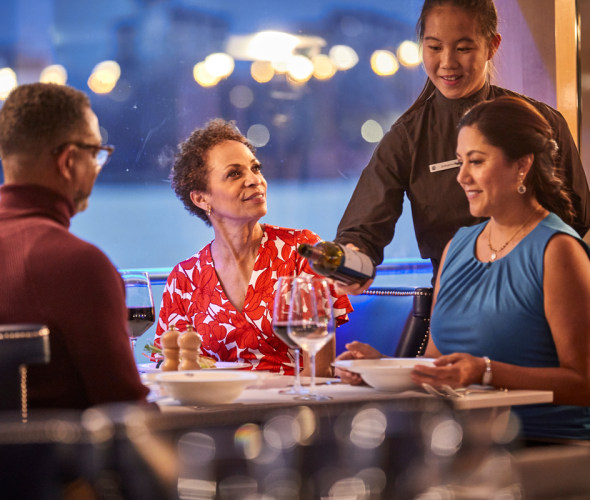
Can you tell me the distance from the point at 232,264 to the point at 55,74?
223cm

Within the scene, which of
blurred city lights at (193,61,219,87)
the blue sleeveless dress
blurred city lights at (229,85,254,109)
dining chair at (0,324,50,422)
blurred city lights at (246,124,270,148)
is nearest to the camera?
dining chair at (0,324,50,422)

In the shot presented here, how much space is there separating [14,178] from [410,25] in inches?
163

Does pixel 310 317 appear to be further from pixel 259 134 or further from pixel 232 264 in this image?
pixel 259 134

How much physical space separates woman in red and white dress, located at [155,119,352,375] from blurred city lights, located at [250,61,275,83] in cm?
193

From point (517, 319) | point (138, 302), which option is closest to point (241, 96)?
point (138, 302)

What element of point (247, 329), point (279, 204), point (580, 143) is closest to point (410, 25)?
point (279, 204)

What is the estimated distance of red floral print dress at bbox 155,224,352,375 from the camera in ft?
8.18

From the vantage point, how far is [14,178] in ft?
4.58

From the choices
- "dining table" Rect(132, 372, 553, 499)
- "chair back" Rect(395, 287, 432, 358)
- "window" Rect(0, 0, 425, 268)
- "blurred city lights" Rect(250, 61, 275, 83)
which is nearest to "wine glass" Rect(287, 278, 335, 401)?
"dining table" Rect(132, 372, 553, 499)

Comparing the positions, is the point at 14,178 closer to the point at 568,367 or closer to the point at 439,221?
the point at 568,367

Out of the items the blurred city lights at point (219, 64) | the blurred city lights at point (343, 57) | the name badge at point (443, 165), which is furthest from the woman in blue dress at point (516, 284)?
the blurred city lights at point (343, 57)

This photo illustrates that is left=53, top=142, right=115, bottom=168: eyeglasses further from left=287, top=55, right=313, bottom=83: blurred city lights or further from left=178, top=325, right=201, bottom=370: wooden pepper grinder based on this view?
left=287, top=55, right=313, bottom=83: blurred city lights

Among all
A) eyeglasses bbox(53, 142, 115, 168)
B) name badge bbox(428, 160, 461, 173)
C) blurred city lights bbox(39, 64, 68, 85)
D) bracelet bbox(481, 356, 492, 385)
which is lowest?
bracelet bbox(481, 356, 492, 385)

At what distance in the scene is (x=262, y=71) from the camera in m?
4.79
